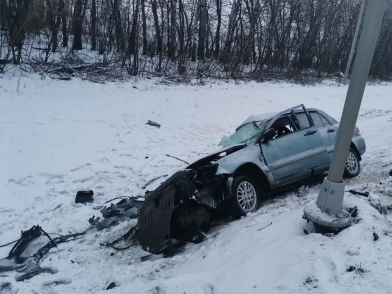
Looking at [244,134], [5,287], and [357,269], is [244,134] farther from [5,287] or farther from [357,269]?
[5,287]

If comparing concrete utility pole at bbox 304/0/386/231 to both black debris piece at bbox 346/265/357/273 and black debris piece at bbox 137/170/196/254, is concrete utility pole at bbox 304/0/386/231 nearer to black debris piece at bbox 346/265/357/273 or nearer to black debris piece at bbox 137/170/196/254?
black debris piece at bbox 346/265/357/273

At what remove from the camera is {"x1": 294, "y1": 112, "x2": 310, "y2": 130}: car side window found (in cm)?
694

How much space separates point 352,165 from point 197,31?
20.9 m

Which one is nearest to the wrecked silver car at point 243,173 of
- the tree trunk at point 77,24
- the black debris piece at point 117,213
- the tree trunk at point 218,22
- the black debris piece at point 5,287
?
the black debris piece at point 117,213

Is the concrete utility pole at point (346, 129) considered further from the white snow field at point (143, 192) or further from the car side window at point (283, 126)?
the car side window at point (283, 126)

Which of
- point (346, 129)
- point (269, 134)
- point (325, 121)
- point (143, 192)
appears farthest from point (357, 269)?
point (143, 192)

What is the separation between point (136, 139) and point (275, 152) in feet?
17.5

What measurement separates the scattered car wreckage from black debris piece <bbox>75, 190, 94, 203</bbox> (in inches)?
0.8

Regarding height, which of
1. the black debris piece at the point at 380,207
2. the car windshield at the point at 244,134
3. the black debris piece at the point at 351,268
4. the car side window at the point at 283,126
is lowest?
the black debris piece at the point at 351,268

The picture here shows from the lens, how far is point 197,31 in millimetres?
25641

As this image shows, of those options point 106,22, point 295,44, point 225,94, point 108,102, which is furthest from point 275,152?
point 295,44

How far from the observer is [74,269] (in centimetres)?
475

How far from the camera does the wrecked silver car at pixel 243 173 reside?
5.01 metres

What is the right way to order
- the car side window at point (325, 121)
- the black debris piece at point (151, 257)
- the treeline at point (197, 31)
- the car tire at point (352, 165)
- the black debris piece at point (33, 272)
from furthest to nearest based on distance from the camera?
the treeline at point (197, 31) → the car side window at point (325, 121) → the car tire at point (352, 165) → the black debris piece at point (151, 257) → the black debris piece at point (33, 272)
